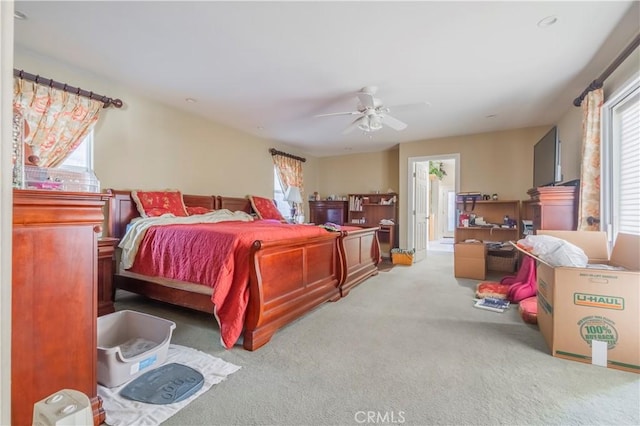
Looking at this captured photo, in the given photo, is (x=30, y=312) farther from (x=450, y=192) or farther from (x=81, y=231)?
(x=450, y=192)

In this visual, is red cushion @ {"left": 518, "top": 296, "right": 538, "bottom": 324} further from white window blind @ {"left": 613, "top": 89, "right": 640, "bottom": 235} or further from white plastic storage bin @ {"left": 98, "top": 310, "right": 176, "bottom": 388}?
white plastic storage bin @ {"left": 98, "top": 310, "right": 176, "bottom": 388}

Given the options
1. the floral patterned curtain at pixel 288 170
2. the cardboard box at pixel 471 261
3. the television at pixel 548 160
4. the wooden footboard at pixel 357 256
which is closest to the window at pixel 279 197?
the floral patterned curtain at pixel 288 170

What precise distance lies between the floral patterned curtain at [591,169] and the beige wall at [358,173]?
365 centimetres

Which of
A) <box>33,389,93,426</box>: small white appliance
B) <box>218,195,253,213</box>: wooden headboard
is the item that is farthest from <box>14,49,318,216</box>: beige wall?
<box>33,389,93,426</box>: small white appliance

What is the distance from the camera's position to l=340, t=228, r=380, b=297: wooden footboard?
3312mm

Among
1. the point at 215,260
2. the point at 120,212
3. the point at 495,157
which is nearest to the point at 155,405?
the point at 215,260

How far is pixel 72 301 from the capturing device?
1.20 m

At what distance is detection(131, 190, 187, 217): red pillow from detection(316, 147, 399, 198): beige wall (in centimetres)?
402

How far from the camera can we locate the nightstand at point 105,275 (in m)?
2.74

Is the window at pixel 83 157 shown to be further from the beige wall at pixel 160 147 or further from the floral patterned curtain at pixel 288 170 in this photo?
the floral patterned curtain at pixel 288 170

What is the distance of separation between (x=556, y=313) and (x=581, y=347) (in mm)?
241

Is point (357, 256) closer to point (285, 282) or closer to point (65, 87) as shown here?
point (285, 282)

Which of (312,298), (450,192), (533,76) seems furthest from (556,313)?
(450,192)

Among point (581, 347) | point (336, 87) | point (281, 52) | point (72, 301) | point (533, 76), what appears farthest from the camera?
point (336, 87)
